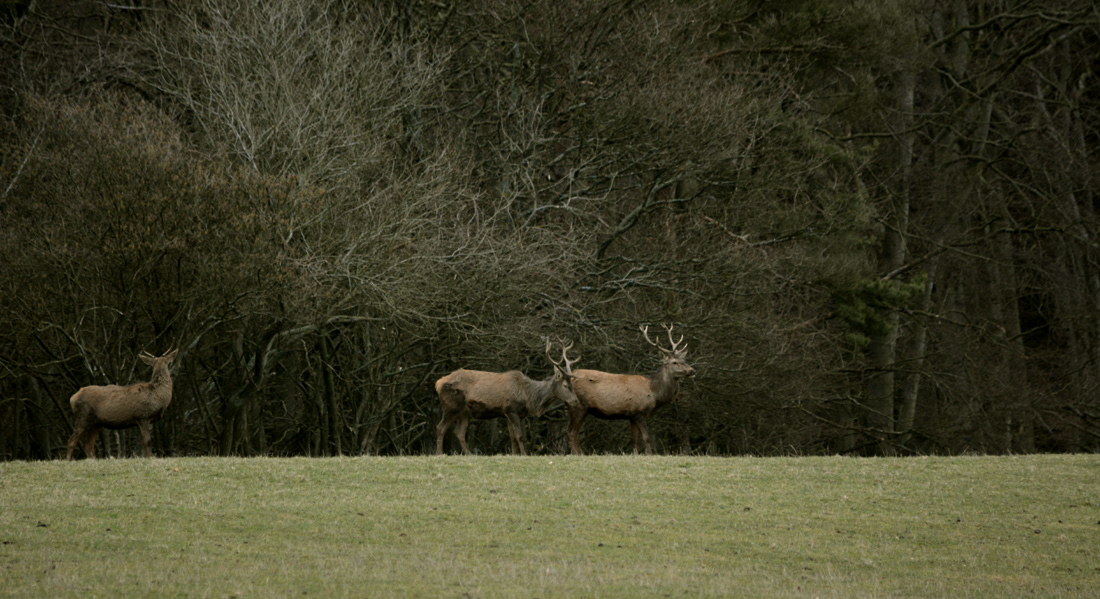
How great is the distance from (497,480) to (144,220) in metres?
8.66

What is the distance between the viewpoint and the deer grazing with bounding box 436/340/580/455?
19844 millimetres

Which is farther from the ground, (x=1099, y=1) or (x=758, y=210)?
(x=1099, y=1)

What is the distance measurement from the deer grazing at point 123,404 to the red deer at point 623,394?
6.27 metres

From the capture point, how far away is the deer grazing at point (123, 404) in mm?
18484

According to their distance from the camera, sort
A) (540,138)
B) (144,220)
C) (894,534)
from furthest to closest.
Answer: (540,138) < (144,220) < (894,534)

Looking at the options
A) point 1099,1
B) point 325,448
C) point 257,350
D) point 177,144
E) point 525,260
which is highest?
point 1099,1

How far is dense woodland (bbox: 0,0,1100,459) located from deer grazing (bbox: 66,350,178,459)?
3057mm

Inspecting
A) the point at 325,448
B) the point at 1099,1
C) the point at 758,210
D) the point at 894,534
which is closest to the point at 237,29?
the point at 325,448

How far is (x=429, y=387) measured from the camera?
29.9 meters

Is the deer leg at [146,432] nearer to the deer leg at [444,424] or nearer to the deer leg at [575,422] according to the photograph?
the deer leg at [444,424]

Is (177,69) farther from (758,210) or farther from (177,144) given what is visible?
(758,210)

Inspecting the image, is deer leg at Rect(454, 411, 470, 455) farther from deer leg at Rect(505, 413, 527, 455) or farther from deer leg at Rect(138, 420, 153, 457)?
deer leg at Rect(138, 420, 153, 457)

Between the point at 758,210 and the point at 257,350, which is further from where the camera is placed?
the point at 758,210

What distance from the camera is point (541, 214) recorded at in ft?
91.8
